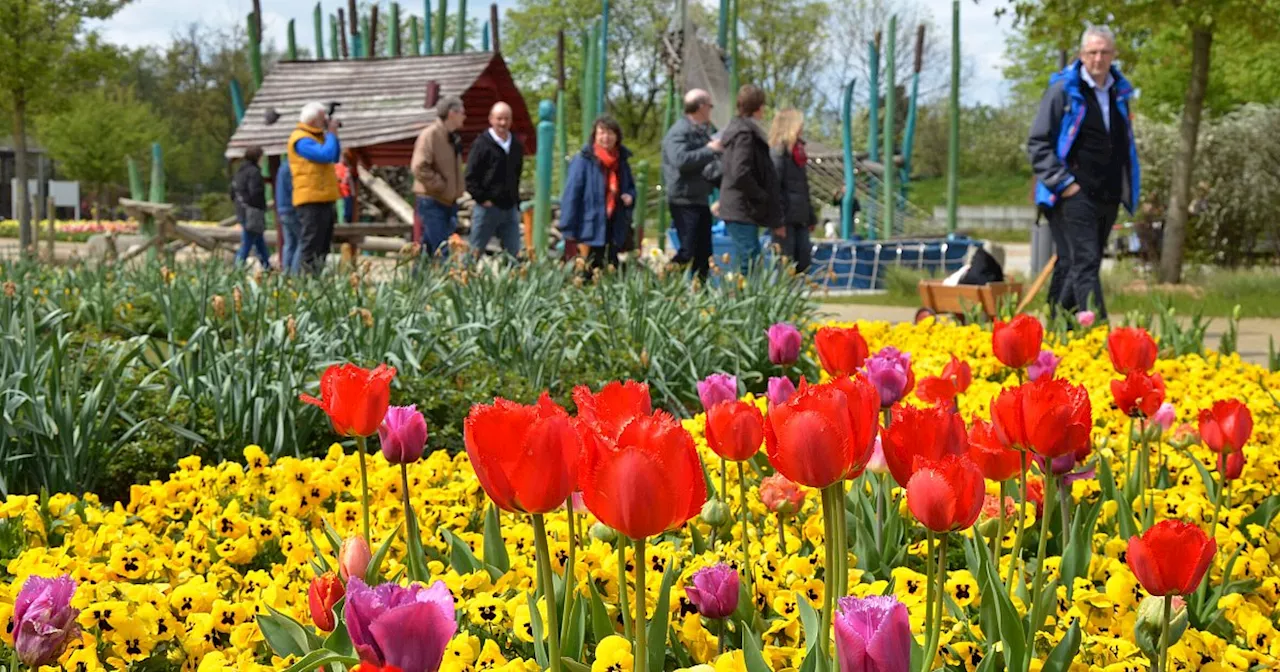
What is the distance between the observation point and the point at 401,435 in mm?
1978

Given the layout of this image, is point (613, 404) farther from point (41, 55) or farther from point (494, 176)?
point (41, 55)

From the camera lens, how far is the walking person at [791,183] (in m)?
8.80

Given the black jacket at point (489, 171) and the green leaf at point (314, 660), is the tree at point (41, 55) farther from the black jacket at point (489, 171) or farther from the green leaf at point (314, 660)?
the green leaf at point (314, 660)

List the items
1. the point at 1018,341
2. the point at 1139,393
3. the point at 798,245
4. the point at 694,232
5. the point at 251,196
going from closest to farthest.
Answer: the point at 1139,393, the point at 1018,341, the point at 694,232, the point at 798,245, the point at 251,196

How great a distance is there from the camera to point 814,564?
2.20 meters

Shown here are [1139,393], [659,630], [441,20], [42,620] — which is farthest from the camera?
[441,20]

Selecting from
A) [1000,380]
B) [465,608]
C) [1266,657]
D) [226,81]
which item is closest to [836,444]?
[465,608]

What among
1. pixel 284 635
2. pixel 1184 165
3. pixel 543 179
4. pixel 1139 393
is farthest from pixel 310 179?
pixel 1184 165

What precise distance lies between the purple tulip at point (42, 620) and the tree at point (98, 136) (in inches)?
1944

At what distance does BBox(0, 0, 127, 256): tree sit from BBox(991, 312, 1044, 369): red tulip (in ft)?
66.1

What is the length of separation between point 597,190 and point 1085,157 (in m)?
3.52

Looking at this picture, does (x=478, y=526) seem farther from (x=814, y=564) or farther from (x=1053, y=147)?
(x=1053, y=147)

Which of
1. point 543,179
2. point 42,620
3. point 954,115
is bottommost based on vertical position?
point 42,620

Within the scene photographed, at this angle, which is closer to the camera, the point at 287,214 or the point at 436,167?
the point at 436,167
